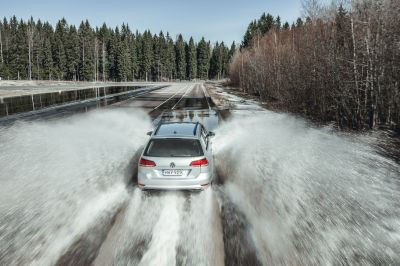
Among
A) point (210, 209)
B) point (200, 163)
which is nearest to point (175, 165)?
point (200, 163)

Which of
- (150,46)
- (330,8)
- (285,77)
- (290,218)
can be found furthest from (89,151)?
(150,46)

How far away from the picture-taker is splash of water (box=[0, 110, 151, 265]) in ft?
20.0

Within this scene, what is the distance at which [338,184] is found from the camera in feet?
31.4

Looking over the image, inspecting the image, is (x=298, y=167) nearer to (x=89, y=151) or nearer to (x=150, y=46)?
(x=89, y=151)

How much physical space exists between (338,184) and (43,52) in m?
107

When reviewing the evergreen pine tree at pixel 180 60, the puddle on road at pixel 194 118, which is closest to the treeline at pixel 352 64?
the puddle on road at pixel 194 118

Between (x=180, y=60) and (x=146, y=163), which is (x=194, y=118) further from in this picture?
(x=180, y=60)

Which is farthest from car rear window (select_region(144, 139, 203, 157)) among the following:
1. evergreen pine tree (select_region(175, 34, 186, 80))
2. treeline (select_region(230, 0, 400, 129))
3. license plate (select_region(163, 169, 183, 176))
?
evergreen pine tree (select_region(175, 34, 186, 80))

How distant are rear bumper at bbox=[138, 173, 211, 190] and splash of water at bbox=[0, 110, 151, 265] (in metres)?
0.71

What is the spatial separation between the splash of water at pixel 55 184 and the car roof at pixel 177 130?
1.67 metres

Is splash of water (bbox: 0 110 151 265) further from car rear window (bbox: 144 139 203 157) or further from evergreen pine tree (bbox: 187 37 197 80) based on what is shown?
evergreen pine tree (bbox: 187 37 197 80)

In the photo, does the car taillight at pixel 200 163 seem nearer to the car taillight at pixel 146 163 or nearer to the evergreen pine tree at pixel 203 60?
the car taillight at pixel 146 163

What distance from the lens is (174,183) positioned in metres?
7.73

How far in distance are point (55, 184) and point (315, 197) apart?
654 cm
